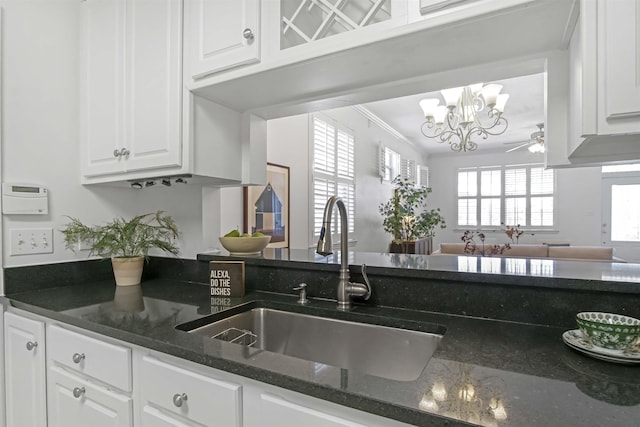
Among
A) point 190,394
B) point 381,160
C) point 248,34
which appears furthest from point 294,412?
point 381,160

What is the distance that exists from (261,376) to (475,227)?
7993mm

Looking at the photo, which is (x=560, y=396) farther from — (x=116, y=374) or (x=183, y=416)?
(x=116, y=374)

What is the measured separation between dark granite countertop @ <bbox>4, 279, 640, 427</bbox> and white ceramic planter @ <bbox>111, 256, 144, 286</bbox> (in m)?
0.45

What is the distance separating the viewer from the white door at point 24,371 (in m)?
1.41

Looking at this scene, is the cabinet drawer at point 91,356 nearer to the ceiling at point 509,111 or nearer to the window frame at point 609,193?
the ceiling at point 509,111

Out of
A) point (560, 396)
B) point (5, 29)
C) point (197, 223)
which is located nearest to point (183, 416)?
point (560, 396)

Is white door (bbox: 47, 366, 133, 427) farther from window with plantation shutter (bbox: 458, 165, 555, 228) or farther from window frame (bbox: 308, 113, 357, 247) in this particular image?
window with plantation shutter (bbox: 458, 165, 555, 228)

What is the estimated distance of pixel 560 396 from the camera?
681 mm

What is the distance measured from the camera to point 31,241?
5.57ft

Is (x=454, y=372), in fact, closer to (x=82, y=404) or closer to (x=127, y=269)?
(x=82, y=404)

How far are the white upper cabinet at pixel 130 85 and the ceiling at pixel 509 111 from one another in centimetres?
238

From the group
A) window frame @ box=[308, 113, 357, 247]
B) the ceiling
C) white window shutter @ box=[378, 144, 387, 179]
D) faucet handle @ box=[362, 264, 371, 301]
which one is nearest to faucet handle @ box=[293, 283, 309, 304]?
faucet handle @ box=[362, 264, 371, 301]

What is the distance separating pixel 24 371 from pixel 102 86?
1309 mm

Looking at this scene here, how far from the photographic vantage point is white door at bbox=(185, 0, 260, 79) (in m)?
1.29
